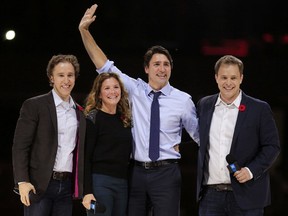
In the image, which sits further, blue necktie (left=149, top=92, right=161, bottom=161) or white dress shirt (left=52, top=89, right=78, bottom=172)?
blue necktie (left=149, top=92, right=161, bottom=161)

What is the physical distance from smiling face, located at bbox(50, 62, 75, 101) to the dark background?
242 cm

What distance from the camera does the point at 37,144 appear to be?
2.90 m

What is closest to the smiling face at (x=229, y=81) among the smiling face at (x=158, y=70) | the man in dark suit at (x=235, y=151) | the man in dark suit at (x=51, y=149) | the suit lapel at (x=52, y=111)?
the man in dark suit at (x=235, y=151)

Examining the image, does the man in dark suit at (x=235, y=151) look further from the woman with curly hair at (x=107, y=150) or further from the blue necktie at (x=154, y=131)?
the woman with curly hair at (x=107, y=150)

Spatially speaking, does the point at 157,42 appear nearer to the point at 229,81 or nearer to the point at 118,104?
the point at 118,104

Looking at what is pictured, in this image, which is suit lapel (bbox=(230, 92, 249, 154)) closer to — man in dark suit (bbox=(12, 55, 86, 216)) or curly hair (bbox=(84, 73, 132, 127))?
curly hair (bbox=(84, 73, 132, 127))

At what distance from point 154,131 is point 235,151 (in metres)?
0.48

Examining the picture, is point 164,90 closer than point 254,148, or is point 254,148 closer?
point 254,148

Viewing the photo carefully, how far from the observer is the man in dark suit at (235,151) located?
2.87 meters

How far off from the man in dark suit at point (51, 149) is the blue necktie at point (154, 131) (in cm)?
40

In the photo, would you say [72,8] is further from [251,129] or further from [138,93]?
[251,129]

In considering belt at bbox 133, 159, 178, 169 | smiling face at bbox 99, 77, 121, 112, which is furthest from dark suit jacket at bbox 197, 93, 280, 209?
smiling face at bbox 99, 77, 121, 112

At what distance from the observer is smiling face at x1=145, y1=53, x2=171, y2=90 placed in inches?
126

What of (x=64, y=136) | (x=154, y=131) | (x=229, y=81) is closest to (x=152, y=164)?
(x=154, y=131)
